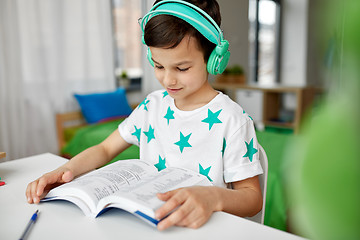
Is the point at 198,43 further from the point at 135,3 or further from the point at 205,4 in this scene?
the point at 135,3

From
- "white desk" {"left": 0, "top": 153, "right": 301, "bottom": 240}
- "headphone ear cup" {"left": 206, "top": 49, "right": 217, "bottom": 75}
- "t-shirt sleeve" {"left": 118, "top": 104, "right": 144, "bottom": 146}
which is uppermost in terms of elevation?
"headphone ear cup" {"left": 206, "top": 49, "right": 217, "bottom": 75}

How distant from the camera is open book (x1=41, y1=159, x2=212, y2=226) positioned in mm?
637

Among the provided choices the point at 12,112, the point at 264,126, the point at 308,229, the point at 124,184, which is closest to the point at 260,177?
the point at 124,184

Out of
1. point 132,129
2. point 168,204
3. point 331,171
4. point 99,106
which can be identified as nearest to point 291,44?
point 99,106

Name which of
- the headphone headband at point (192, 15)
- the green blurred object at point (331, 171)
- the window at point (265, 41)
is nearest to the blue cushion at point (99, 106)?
the headphone headband at point (192, 15)

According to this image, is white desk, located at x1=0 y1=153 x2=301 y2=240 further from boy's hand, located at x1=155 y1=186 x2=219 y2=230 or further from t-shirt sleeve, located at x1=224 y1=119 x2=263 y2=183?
t-shirt sleeve, located at x1=224 y1=119 x2=263 y2=183

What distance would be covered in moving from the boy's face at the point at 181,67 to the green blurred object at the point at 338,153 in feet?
2.42

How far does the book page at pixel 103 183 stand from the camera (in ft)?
2.33

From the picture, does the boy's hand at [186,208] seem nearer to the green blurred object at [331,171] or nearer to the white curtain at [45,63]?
the green blurred object at [331,171]

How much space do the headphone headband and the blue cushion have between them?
203cm

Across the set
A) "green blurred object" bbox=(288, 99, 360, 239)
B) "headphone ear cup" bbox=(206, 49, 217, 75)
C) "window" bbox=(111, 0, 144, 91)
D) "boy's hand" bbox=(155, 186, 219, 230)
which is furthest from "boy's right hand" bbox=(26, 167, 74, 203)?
"window" bbox=(111, 0, 144, 91)

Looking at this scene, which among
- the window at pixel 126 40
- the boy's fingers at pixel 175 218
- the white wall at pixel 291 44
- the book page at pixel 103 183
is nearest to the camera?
the boy's fingers at pixel 175 218

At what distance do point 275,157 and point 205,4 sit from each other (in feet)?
4.24

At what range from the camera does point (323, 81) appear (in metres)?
0.12
